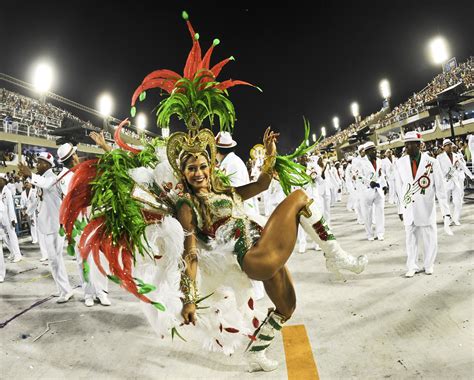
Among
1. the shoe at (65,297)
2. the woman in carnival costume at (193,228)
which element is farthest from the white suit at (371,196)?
the shoe at (65,297)

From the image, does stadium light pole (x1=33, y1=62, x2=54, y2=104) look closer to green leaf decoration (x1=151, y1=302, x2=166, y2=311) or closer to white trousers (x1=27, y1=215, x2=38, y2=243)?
white trousers (x1=27, y1=215, x2=38, y2=243)

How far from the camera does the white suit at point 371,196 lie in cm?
764

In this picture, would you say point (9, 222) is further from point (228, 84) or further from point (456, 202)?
point (456, 202)

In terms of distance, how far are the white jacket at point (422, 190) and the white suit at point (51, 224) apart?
4.83 m

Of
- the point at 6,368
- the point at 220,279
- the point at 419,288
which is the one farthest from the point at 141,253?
the point at 419,288

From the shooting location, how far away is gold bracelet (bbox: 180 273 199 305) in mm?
2635

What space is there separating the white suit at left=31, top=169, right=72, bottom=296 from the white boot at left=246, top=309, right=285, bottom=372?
3354mm

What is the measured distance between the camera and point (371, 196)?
7.67 meters

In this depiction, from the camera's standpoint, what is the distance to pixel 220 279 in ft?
9.98

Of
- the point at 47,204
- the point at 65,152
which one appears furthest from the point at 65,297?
the point at 65,152

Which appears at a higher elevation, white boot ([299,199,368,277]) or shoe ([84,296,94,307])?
white boot ([299,199,368,277])

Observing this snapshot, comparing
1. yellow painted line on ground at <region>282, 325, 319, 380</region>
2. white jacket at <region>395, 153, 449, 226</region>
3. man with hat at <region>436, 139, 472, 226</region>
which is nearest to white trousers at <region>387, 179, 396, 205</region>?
man with hat at <region>436, 139, 472, 226</region>

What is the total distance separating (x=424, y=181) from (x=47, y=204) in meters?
5.34

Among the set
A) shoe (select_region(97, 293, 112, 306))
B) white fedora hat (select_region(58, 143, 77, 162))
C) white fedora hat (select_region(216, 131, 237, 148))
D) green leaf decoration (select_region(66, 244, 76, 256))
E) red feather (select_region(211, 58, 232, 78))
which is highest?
red feather (select_region(211, 58, 232, 78))
